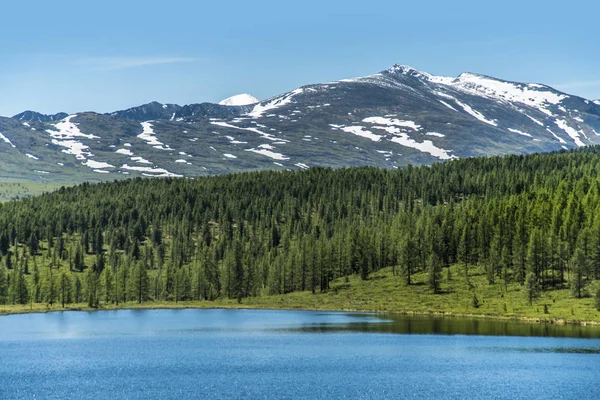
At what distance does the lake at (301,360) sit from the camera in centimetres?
7806

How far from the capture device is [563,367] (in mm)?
A: 91875

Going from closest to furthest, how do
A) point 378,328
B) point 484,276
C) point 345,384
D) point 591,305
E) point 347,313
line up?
point 345,384, point 378,328, point 591,305, point 347,313, point 484,276

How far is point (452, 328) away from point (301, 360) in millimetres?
46755

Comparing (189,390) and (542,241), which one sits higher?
(542,241)

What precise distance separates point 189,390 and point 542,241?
401ft

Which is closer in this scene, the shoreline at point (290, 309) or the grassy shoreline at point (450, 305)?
the shoreline at point (290, 309)

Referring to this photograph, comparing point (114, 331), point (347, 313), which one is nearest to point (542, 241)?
point (347, 313)

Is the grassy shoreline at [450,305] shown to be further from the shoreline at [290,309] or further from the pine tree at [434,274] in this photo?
the pine tree at [434,274]

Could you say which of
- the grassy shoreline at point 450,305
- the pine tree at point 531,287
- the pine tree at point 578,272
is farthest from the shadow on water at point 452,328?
the pine tree at point 578,272

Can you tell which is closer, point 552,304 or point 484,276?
point 552,304

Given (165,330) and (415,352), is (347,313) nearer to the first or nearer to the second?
(165,330)

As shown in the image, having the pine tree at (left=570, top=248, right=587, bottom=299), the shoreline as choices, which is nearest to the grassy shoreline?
the shoreline

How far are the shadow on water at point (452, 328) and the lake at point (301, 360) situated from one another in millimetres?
206

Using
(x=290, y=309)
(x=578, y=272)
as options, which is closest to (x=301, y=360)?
(x=578, y=272)
